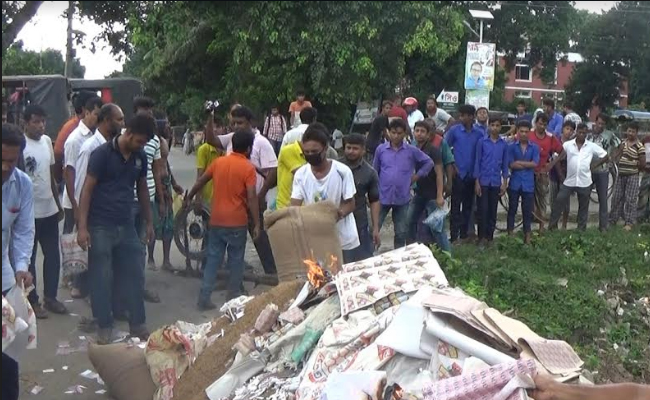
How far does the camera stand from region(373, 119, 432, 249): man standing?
28.8 feet

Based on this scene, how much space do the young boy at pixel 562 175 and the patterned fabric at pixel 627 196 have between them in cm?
76

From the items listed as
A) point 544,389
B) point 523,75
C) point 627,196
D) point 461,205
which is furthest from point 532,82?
point 544,389

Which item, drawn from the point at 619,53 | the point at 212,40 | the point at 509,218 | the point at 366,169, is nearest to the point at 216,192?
the point at 366,169

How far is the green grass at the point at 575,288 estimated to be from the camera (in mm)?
6352

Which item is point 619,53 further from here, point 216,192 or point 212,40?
point 216,192

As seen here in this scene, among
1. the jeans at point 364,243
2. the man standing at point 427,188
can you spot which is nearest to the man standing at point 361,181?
the jeans at point 364,243

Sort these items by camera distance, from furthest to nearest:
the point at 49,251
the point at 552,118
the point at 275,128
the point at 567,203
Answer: the point at 275,128, the point at 552,118, the point at 567,203, the point at 49,251

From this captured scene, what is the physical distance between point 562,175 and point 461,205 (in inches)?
74.8

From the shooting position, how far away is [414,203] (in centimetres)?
924

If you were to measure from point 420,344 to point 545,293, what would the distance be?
300 centimetres

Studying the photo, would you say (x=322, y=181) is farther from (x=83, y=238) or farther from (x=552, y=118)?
(x=552, y=118)

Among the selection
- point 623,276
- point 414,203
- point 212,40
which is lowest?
point 623,276

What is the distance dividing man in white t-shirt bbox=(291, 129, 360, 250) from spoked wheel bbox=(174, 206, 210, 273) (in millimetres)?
2177

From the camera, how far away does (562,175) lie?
38.8ft
